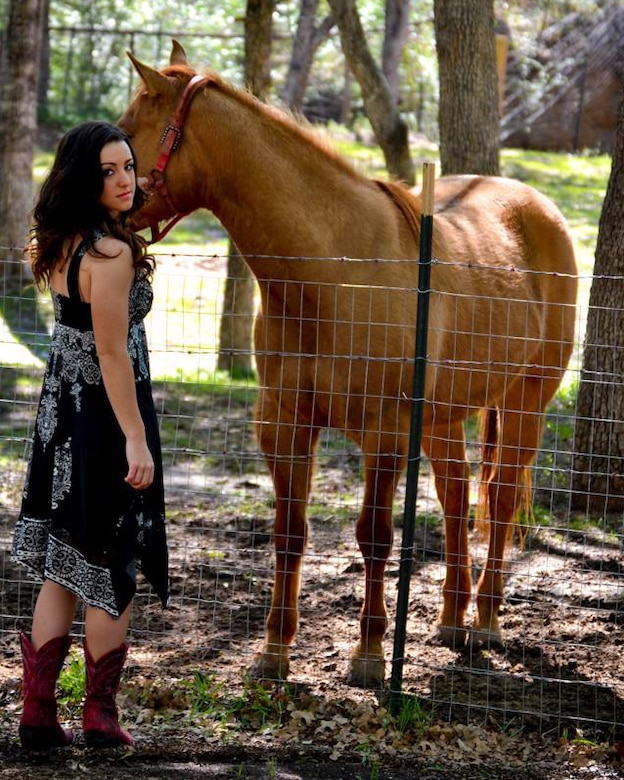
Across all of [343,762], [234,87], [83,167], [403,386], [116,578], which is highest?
[234,87]

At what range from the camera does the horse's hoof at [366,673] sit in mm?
4254

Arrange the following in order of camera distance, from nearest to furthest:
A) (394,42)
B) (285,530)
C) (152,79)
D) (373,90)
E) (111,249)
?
(111,249) < (152,79) < (285,530) < (373,90) < (394,42)

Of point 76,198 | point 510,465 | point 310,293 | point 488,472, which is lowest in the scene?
point 488,472

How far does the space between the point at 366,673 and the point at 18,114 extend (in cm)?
816

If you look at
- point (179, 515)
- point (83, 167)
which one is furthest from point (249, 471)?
point (83, 167)

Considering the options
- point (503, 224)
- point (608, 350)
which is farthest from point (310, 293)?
point (608, 350)

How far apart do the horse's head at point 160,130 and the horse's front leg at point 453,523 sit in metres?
1.62

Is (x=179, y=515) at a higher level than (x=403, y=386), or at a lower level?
lower

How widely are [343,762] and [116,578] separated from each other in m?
1.02

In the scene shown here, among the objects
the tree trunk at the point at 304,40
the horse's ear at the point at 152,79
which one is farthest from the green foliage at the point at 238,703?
the tree trunk at the point at 304,40

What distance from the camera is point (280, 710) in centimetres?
392

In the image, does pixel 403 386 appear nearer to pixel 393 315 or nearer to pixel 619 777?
pixel 393 315

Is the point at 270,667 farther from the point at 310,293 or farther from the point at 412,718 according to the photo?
the point at 310,293

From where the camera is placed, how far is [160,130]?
416cm
